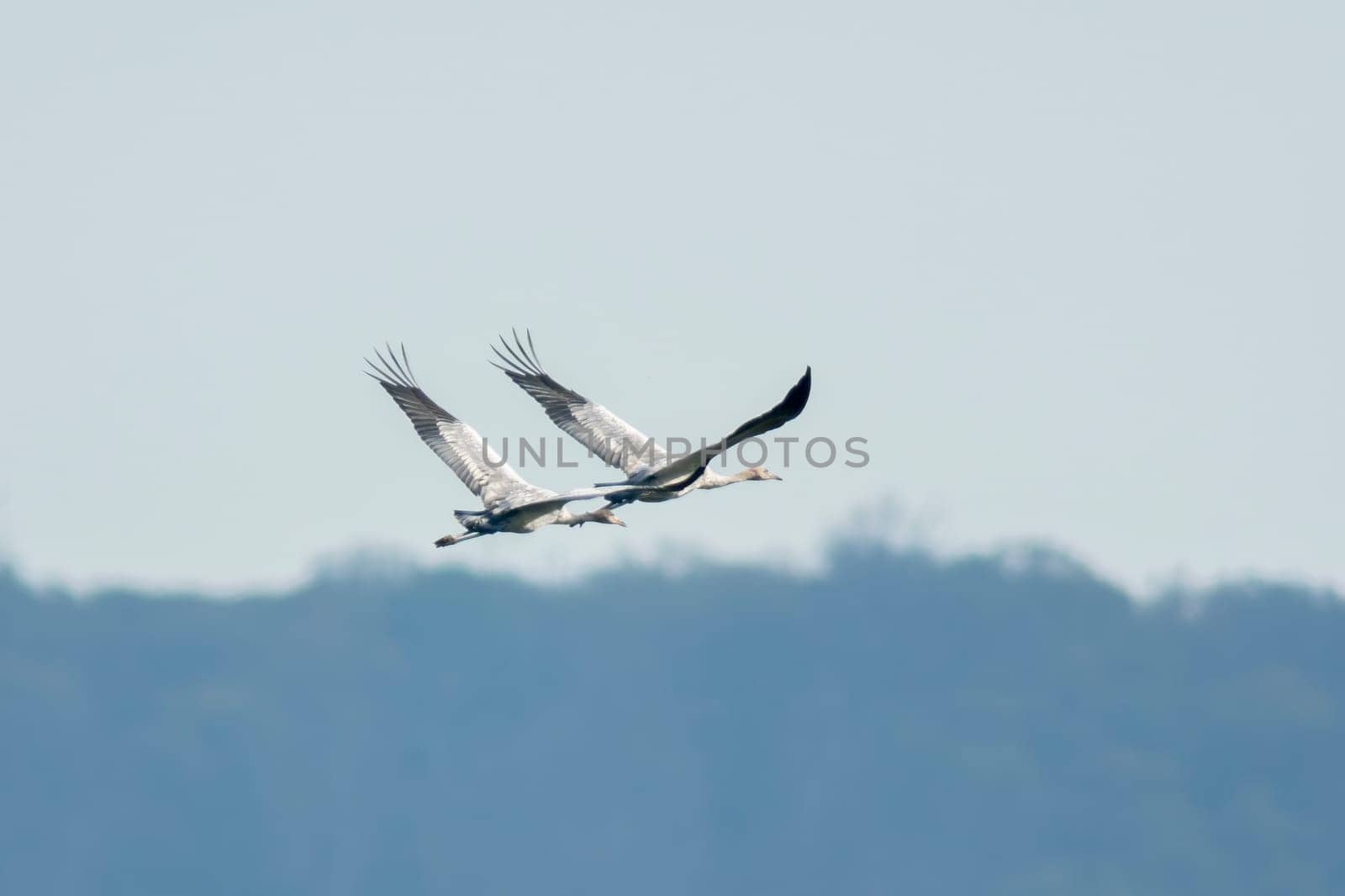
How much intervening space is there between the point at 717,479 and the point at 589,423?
Result: 2339 mm

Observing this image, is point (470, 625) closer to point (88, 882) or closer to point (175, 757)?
point (175, 757)

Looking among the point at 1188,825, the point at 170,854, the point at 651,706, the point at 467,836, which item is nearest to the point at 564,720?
the point at 651,706

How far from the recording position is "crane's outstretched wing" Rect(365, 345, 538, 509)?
3478 cm

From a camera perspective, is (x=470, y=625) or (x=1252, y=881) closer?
(x=1252, y=881)

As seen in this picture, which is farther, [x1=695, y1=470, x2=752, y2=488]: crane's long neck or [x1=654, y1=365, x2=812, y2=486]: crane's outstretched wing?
[x1=695, y1=470, x2=752, y2=488]: crane's long neck

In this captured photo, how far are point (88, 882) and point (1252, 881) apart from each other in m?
50.4

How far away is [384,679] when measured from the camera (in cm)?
12888

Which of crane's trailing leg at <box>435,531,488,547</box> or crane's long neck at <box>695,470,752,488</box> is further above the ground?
crane's long neck at <box>695,470,752,488</box>

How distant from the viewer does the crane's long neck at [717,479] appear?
3581cm

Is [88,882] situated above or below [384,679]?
below

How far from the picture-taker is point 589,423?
37250 mm

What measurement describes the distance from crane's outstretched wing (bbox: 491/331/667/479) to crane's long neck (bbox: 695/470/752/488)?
73 cm

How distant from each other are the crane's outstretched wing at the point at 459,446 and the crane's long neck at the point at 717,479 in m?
2.55

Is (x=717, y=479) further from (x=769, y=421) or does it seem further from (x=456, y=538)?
(x=769, y=421)
